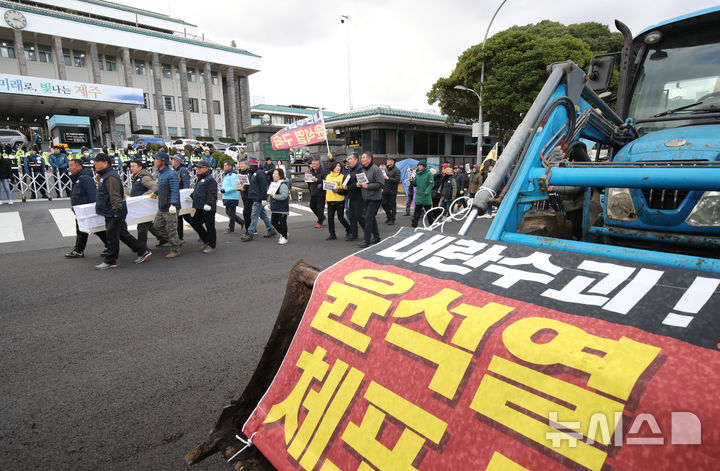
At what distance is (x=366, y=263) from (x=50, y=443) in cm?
240

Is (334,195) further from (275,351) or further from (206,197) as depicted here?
(275,351)

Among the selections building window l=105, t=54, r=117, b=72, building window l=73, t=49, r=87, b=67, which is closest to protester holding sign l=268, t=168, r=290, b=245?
building window l=105, t=54, r=117, b=72

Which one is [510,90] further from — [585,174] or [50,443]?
[50,443]

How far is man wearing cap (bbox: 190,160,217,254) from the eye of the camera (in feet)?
25.4

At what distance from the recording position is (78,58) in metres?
41.0

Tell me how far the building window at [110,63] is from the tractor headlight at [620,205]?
52.1 metres

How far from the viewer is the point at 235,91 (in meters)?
52.5

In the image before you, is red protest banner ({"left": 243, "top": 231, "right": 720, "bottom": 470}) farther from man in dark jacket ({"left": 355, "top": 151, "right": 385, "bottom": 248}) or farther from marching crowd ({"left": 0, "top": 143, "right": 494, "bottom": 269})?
man in dark jacket ({"left": 355, "top": 151, "right": 385, "bottom": 248})

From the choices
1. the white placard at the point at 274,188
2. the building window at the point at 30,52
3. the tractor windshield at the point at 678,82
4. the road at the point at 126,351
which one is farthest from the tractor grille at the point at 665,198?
the building window at the point at 30,52

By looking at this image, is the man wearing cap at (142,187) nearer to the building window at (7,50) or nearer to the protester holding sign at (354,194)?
the protester holding sign at (354,194)

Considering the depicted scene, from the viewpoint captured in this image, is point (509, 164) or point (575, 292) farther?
point (509, 164)

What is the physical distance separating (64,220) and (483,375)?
12835mm

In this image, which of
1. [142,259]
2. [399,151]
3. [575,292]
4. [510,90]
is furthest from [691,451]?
[399,151]

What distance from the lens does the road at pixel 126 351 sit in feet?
8.21
